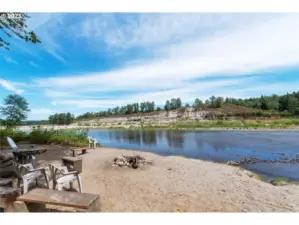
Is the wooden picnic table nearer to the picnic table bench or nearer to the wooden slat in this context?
the picnic table bench

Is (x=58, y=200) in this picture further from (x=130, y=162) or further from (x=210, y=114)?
(x=210, y=114)

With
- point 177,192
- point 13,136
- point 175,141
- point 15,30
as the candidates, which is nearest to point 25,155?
point 15,30

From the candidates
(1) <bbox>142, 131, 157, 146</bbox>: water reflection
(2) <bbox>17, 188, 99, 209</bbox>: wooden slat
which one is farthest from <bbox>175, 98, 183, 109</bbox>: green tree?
(2) <bbox>17, 188, 99, 209</bbox>: wooden slat

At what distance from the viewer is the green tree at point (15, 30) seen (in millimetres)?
4438

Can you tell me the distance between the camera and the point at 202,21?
3682 mm

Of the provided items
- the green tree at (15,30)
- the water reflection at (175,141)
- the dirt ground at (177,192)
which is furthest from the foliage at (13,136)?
the water reflection at (175,141)

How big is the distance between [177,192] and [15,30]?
5325mm

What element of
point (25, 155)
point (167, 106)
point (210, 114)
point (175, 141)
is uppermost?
point (167, 106)

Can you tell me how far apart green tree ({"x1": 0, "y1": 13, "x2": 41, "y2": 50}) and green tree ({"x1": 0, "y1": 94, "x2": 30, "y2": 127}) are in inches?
358

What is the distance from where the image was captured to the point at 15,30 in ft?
15.5
